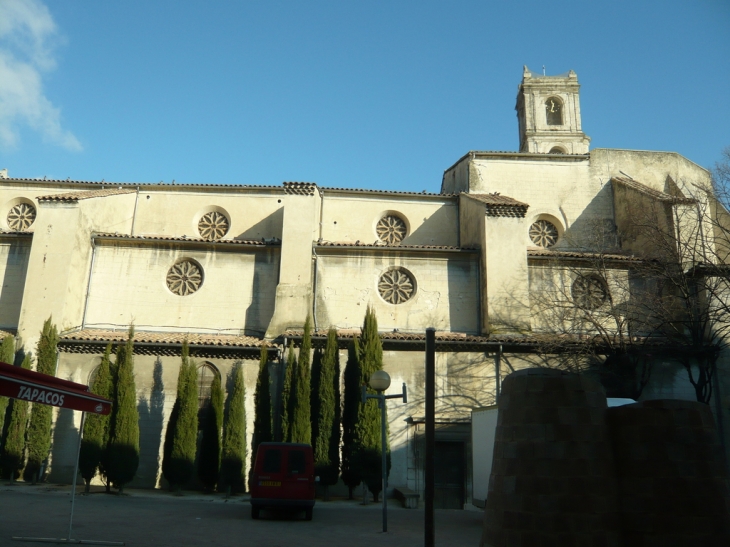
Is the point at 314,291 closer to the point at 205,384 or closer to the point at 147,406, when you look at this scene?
the point at 205,384

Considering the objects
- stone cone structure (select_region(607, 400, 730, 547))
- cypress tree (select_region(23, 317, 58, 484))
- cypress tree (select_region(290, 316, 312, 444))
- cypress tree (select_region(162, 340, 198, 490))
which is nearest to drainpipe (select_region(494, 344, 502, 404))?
cypress tree (select_region(290, 316, 312, 444))

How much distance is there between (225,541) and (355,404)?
8.83 meters

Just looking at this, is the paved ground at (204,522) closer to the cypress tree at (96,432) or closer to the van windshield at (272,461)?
the cypress tree at (96,432)

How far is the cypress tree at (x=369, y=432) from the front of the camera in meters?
17.9

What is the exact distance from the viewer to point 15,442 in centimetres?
1856

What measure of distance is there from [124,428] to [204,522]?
6923 mm

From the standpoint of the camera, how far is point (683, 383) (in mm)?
20547

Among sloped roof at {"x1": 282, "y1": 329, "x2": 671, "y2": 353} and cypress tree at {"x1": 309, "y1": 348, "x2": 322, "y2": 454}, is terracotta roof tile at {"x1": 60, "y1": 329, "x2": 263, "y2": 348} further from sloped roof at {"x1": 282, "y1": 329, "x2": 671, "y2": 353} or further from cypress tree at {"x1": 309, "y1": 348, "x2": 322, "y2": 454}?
cypress tree at {"x1": 309, "y1": 348, "x2": 322, "y2": 454}

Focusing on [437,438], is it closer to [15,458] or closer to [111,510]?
[111,510]

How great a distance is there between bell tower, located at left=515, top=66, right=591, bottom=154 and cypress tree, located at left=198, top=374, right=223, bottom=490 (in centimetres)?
2602

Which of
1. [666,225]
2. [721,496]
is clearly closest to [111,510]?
[721,496]

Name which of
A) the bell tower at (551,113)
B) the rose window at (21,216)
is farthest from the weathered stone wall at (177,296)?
the bell tower at (551,113)

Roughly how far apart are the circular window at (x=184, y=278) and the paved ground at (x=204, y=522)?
7.25 metres

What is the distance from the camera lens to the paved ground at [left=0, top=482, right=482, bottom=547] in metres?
10.5
